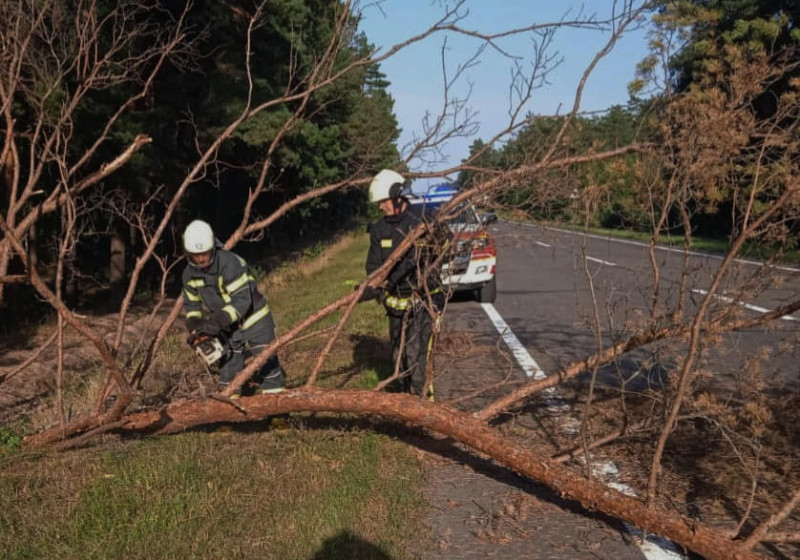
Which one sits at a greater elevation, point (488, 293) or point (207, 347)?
point (207, 347)

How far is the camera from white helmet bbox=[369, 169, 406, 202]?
5.72 m

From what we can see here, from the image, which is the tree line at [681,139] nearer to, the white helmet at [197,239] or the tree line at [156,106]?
the tree line at [156,106]

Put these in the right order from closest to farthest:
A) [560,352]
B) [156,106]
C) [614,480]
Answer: [614,480]
[560,352]
[156,106]

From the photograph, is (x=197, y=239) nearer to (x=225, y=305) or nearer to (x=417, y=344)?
(x=225, y=305)

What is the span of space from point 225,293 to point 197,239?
519 millimetres

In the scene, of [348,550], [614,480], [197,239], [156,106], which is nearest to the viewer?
[348,550]

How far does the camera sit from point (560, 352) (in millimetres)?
7652

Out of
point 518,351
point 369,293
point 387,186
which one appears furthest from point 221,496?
point 518,351

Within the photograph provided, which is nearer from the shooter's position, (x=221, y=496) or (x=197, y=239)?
(x=221, y=496)

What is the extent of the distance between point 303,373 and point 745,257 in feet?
14.3

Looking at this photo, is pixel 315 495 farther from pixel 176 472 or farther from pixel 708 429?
pixel 708 429

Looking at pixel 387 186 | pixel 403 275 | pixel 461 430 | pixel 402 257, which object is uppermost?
pixel 387 186

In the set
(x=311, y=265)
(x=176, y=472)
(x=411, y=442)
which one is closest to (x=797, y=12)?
(x=311, y=265)

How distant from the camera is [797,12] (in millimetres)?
20797
